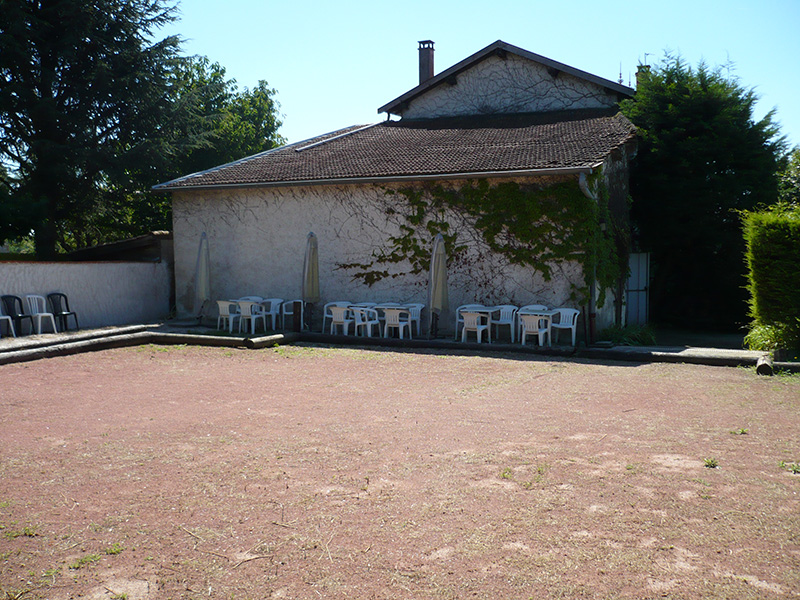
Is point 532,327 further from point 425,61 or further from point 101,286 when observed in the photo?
point 425,61

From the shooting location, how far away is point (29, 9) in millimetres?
23141

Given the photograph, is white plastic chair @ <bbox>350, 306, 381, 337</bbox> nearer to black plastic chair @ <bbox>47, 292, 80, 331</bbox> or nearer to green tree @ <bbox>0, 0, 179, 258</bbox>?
black plastic chair @ <bbox>47, 292, 80, 331</bbox>

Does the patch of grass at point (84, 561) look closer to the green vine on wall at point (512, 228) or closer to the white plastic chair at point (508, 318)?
the white plastic chair at point (508, 318)

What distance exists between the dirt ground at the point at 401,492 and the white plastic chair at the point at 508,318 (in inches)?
187

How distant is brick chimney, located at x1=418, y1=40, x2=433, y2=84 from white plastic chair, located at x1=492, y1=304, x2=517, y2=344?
40.0ft

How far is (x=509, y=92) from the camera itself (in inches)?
815

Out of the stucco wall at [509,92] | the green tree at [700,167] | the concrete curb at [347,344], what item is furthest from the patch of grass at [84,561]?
the stucco wall at [509,92]

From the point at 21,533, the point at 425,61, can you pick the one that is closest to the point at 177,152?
the point at 425,61

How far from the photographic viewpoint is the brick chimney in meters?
23.8

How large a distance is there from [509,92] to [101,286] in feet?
42.1

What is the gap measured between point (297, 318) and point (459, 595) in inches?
482

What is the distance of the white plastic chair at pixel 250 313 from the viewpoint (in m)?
15.4

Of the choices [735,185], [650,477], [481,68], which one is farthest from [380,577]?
[481,68]

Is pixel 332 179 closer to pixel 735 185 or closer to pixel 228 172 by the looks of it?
pixel 228 172
